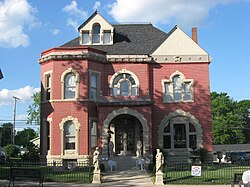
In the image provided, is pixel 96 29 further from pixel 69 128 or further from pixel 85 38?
pixel 69 128

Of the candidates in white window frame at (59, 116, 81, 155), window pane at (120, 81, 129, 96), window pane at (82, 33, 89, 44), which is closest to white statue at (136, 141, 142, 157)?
window pane at (120, 81, 129, 96)

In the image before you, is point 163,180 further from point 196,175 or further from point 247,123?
point 247,123

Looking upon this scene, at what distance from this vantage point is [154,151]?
24312mm

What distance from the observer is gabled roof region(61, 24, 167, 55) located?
26.8m

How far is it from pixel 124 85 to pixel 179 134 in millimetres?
5564

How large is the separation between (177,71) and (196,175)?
1171 cm

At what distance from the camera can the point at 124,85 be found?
2564 cm

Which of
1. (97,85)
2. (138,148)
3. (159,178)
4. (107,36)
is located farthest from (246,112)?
(159,178)

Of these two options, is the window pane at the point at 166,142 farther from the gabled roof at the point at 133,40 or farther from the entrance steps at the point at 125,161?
the gabled roof at the point at 133,40

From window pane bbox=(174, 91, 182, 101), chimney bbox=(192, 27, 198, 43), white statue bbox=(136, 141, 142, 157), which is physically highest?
chimney bbox=(192, 27, 198, 43)

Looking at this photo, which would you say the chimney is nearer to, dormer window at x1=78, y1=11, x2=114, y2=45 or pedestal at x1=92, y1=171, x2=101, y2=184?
dormer window at x1=78, y1=11, x2=114, y2=45

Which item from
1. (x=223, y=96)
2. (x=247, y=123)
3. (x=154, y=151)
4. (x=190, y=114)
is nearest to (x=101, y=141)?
(x=154, y=151)

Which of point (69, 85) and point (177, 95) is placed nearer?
point (69, 85)

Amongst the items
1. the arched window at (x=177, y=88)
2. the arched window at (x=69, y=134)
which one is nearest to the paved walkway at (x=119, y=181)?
the arched window at (x=69, y=134)
